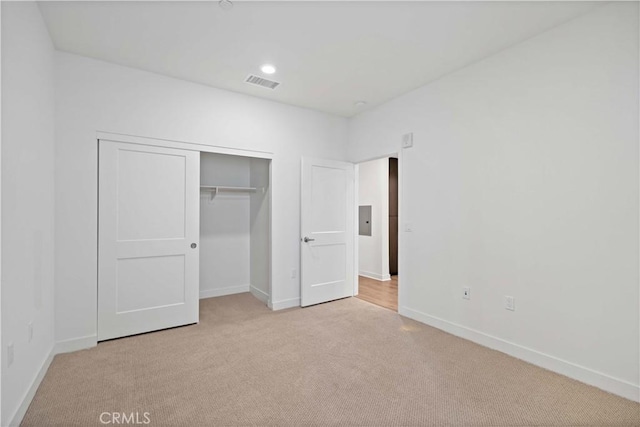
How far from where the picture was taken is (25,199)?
2.00 meters

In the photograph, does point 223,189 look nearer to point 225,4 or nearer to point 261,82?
point 261,82

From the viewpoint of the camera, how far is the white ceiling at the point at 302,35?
2.26 m

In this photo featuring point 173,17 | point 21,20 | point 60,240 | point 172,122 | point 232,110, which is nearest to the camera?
point 21,20

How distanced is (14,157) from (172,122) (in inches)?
65.4

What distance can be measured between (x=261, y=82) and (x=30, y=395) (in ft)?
10.7

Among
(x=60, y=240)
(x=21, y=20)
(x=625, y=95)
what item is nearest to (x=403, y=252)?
(x=625, y=95)

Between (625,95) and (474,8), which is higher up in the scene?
(474,8)

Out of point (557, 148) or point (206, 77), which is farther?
point (206, 77)

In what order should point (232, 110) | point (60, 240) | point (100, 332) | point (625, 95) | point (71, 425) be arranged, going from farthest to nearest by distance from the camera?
point (232, 110), point (100, 332), point (60, 240), point (625, 95), point (71, 425)

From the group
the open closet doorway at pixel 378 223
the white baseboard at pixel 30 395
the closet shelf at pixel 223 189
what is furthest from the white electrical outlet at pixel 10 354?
the open closet doorway at pixel 378 223

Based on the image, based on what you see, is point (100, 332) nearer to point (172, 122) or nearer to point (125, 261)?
point (125, 261)

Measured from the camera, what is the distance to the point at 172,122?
3.36 metres

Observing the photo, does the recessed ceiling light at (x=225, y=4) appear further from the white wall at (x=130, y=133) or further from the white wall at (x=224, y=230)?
the white wall at (x=224, y=230)

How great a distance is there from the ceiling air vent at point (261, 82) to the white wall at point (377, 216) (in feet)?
9.22
